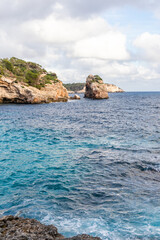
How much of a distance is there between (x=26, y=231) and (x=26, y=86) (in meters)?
64.2

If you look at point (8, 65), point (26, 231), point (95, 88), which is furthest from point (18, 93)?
point (26, 231)

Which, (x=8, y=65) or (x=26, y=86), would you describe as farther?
(x=8, y=65)

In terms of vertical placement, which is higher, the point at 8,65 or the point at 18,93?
the point at 8,65

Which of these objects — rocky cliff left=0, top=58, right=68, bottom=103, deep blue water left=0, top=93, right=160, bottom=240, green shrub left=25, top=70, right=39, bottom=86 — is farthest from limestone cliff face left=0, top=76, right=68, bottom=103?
deep blue water left=0, top=93, right=160, bottom=240

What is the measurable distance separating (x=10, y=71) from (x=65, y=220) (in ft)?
247

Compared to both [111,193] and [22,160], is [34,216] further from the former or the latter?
[22,160]

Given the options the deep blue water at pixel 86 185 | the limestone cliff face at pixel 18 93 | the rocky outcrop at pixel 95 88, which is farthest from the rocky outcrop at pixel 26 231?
the rocky outcrop at pixel 95 88

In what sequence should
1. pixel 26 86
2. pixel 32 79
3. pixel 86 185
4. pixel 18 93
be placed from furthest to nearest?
pixel 32 79 → pixel 26 86 → pixel 18 93 → pixel 86 185

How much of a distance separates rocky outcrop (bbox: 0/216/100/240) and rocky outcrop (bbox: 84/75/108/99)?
97497 millimetres

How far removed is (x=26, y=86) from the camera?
2584 inches

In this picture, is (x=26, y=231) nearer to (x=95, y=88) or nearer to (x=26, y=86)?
(x=26, y=86)

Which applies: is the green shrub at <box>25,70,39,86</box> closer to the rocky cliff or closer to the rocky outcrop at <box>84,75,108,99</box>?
the rocky cliff

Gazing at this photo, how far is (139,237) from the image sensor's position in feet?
21.7

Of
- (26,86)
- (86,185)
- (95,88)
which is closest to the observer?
(86,185)
